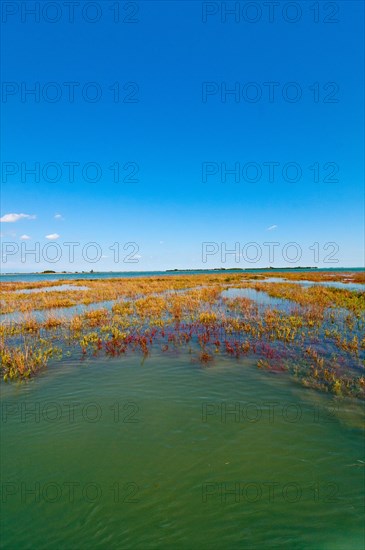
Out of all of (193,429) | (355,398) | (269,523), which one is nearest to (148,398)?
(193,429)

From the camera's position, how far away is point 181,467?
17.9 ft

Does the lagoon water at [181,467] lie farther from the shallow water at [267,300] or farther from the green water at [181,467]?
the shallow water at [267,300]

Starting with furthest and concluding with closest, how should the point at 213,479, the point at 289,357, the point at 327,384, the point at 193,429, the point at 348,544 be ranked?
the point at 289,357
the point at 327,384
the point at 193,429
the point at 213,479
the point at 348,544

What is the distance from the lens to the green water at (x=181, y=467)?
4121 mm

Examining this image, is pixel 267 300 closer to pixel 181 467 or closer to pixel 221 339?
pixel 221 339

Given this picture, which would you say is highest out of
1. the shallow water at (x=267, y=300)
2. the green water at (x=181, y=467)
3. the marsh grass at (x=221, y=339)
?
the shallow water at (x=267, y=300)

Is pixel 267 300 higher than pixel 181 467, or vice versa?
pixel 267 300

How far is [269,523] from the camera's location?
425 centimetres

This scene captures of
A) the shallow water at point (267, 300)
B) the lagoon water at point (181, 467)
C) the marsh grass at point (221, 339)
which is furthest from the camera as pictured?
the shallow water at point (267, 300)

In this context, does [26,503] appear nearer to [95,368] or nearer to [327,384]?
[95,368]

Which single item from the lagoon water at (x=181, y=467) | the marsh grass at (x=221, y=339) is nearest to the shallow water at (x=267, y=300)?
the marsh grass at (x=221, y=339)

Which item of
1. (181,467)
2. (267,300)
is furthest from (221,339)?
(267,300)

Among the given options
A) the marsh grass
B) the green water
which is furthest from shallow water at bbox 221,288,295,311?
the green water

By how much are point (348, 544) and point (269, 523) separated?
1074mm
